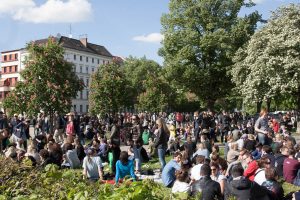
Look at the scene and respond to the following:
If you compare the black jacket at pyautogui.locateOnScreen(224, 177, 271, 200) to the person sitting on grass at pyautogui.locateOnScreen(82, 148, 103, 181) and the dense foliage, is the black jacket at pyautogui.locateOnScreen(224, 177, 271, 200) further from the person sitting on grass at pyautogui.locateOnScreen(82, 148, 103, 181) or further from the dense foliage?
the person sitting on grass at pyautogui.locateOnScreen(82, 148, 103, 181)

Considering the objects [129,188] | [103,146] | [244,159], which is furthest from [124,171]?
[129,188]

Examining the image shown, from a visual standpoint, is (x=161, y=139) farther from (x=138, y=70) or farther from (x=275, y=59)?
(x=138, y=70)

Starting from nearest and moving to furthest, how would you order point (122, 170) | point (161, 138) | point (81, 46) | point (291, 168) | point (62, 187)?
point (62, 187) < point (122, 170) < point (291, 168) < point (161, 138) < point (81, 46)

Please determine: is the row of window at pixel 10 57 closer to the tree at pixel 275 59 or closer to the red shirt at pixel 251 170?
the tree at pixel 275 59

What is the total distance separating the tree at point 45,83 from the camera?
1035 inches

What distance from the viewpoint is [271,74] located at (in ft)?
104

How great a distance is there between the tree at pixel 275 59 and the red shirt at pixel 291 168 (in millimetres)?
19430

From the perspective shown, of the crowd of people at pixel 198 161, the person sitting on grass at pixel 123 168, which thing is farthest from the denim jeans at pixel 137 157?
the person sitting on grass at pixel 123 168

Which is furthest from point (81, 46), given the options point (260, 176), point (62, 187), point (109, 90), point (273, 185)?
point (62, 187)

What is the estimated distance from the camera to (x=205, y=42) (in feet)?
128

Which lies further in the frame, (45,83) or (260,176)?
Result: (45,83)

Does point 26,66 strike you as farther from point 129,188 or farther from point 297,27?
point 129,188

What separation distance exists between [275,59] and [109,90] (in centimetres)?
1517

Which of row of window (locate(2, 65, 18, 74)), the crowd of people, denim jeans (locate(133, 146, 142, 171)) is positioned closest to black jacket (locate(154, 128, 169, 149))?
the crowd of people
